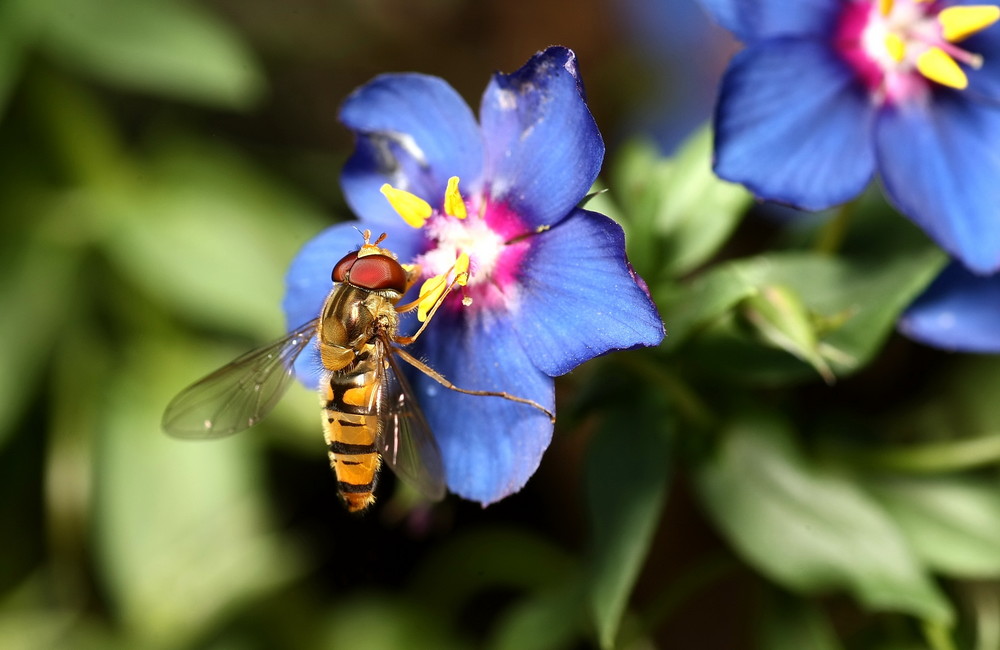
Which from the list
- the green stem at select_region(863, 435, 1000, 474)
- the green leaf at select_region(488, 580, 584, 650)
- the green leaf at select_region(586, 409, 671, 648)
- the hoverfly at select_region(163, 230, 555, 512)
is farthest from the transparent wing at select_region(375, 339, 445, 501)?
the green stem at select_region(863, 435, 1000, 474)

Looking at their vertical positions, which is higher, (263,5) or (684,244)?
(263,5)

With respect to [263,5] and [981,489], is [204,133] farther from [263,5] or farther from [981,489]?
[981,489]

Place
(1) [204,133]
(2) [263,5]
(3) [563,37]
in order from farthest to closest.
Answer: (3) [563,37]
(2) [263,5]
(1) [204,133]

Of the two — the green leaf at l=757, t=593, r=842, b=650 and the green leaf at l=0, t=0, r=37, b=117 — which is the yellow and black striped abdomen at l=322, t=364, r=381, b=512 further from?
the green leaf at l=0, t=0, r=37, b=117

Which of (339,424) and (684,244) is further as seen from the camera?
(684,244)

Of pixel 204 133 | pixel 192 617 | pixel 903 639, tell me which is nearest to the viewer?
pixel 903 639

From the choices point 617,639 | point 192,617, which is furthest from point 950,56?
point 192,617

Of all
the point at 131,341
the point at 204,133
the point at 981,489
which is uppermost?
the point at 204,133
